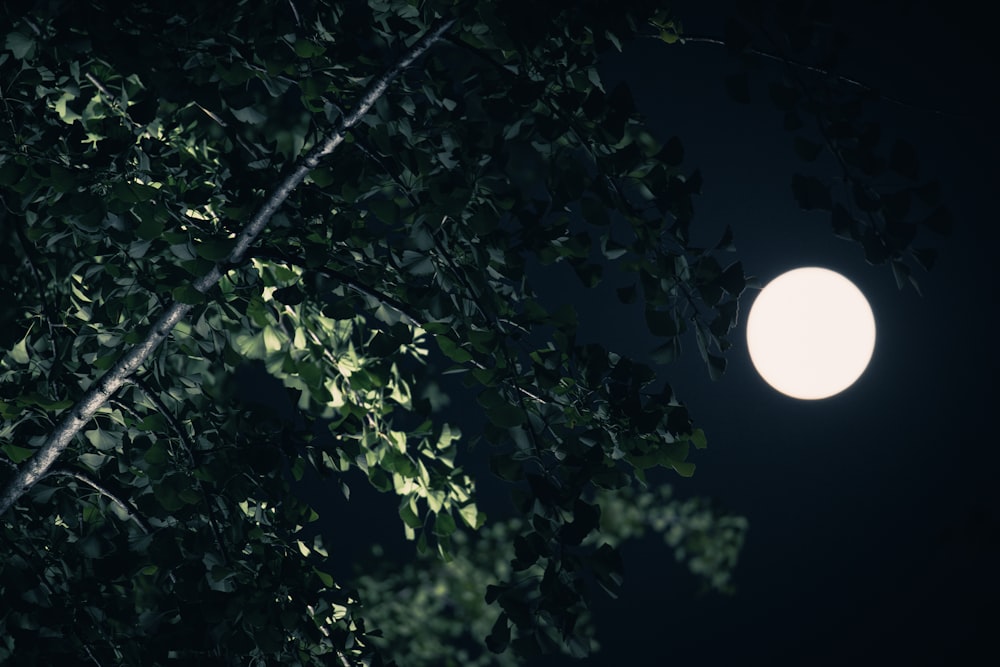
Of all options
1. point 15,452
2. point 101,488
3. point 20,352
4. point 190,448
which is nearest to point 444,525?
point 190,448

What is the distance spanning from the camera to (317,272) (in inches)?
50.7

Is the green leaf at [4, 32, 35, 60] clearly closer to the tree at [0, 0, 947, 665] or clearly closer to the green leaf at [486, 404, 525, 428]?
the tree at [0, 0, 947, 665]

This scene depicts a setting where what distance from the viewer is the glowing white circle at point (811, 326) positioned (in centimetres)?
316

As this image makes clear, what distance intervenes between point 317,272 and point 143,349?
0.35 metres

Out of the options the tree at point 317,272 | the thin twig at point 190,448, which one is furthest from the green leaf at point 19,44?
the thin twig at point 190,448

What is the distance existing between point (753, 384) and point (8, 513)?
13.6 feet

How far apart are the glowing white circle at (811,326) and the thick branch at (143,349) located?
7.72ft

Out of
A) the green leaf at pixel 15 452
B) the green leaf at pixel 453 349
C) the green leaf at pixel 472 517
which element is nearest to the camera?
the green leaf at pixel 453 349

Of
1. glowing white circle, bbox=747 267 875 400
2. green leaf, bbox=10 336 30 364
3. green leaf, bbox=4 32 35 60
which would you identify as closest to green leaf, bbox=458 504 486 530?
green leaf, bbox=10 336 30 364

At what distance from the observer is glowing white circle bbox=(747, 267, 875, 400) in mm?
3156

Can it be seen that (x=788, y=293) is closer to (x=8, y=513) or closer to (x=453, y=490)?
(x=453, y=490)

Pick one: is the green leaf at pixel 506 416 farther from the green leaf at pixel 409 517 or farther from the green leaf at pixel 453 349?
the green leaf at pixel 409 517

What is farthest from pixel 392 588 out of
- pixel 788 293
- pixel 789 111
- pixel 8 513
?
pixel 789 111

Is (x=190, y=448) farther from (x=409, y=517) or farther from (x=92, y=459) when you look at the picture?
(x=409, y=517)
